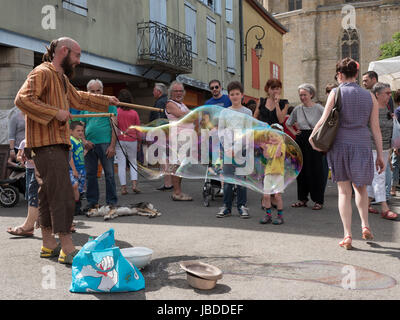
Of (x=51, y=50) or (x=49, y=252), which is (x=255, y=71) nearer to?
(x=51, y=50)

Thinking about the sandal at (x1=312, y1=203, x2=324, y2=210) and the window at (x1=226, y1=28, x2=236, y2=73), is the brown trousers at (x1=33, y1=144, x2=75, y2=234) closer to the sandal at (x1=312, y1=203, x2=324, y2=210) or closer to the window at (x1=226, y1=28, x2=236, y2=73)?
the sandal at (x1=312, y1=203, x2=324, y2=210)

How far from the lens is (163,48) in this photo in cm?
1745

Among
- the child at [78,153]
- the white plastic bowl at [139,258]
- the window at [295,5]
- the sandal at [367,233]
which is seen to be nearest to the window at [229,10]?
the child at [78,153]

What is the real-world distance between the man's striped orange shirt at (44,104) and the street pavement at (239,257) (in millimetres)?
1122

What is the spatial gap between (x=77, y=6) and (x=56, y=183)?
10321 millimetres

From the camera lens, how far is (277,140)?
5.75 metres

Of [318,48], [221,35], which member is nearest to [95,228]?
[221,35]

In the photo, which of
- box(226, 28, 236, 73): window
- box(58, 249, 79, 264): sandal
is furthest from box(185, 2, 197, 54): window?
box(58, 249, 79, 264): sandal

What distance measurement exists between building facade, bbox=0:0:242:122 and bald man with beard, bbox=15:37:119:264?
7411 millimetres

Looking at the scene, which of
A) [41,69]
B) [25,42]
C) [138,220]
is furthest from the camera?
[25,42]

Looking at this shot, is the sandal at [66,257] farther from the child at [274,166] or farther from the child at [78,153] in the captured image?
the child at [274,166]

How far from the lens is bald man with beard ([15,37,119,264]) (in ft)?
14.1
